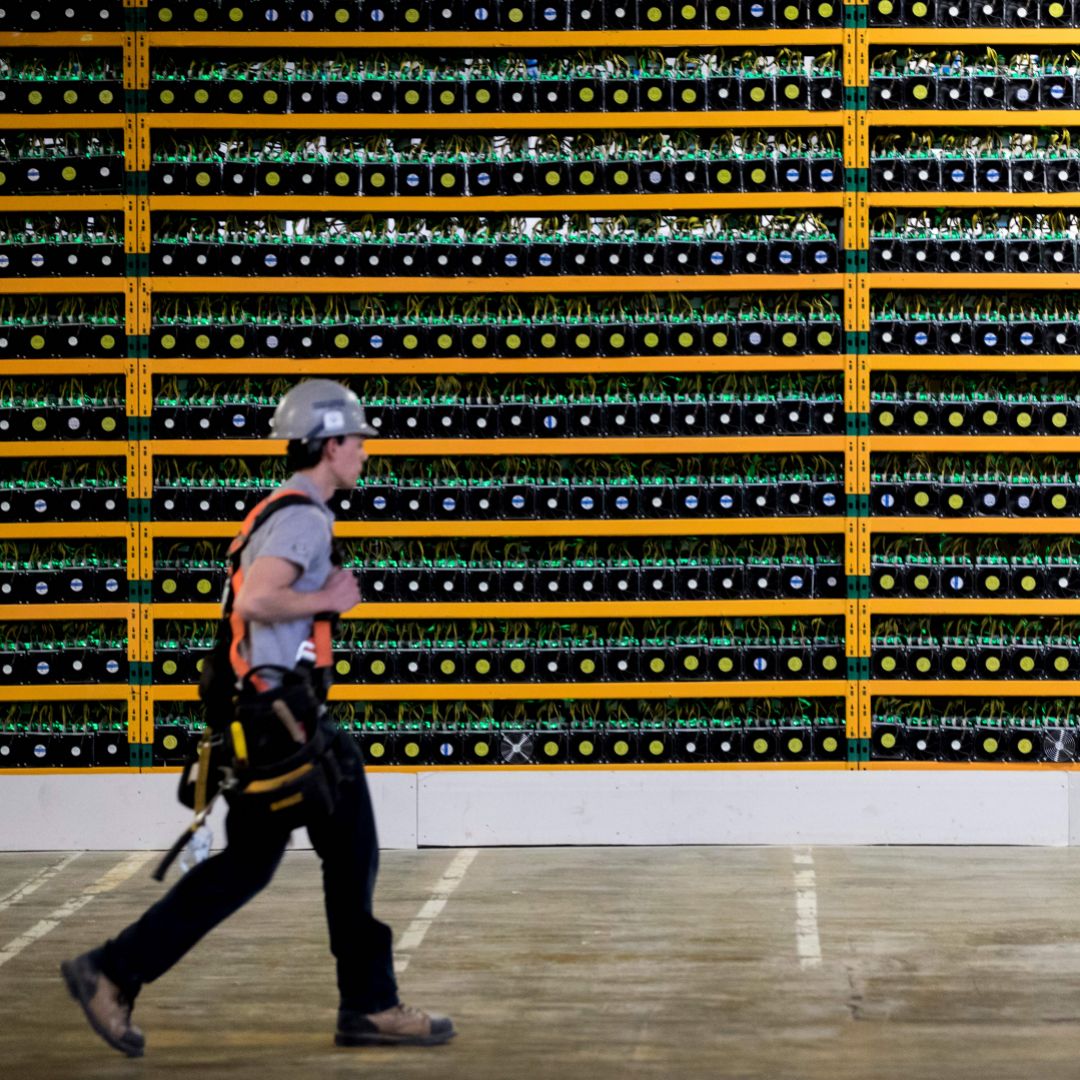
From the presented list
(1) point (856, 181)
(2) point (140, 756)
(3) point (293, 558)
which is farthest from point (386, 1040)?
(1) point (856, 181)

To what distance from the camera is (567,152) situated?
366 inches

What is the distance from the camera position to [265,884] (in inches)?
208

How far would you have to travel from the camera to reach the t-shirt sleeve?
5.15m

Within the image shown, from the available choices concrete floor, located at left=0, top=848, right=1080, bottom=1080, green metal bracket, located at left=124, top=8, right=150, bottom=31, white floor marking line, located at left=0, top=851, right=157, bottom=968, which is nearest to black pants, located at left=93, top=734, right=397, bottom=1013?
concrete floor, located at left=0, top=848, right=1080, bottom=1080

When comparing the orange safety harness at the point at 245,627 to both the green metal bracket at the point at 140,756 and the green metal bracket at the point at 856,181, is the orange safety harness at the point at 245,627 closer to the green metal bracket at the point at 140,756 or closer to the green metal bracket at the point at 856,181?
the green metal bracket at the point at 140,756

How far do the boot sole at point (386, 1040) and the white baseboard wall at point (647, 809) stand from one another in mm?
3713

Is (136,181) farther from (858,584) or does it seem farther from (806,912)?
(806,912)

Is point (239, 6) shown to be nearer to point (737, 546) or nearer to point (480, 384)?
point (480, 384)

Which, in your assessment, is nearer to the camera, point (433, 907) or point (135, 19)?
point (433, 907)

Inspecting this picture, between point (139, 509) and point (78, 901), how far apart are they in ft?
6.78

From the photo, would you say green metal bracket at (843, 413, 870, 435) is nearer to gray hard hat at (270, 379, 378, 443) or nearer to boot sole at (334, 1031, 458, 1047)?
gray hard hat at (270, 379, 378, 443)

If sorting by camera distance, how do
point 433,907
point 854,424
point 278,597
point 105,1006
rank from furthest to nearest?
1. point 854,424
2. point 433,907
3. point 105,1006
4. point 278,597

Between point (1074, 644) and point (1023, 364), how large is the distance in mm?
1306

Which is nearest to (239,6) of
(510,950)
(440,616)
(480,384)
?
(480,384)
